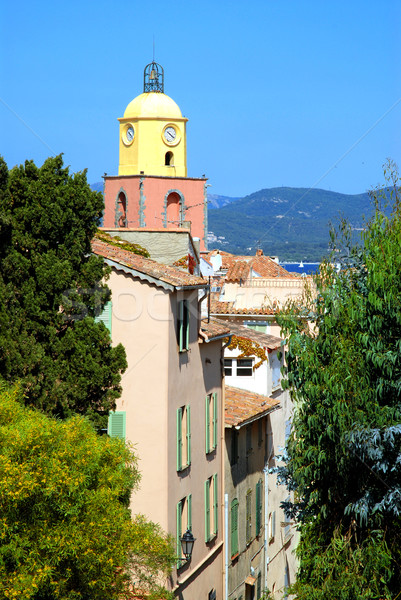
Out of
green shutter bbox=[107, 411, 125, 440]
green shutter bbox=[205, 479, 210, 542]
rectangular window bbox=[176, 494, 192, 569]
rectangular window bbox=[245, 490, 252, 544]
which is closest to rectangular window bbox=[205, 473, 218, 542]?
green shutter bbox=[205, 479, 210, 542]

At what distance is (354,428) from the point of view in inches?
706

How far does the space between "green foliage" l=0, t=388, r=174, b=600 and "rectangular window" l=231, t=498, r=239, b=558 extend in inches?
407

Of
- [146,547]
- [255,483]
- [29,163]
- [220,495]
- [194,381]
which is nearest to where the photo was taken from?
[146,547]

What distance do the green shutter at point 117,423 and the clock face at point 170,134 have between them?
51.0 m

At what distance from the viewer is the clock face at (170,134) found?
232 feet

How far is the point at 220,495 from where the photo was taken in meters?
27.0

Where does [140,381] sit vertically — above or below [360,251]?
below

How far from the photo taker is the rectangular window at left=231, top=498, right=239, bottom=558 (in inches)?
1099

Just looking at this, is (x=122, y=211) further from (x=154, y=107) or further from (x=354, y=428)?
(x=354, y=428)

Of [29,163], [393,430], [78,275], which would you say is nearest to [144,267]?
[78,275]

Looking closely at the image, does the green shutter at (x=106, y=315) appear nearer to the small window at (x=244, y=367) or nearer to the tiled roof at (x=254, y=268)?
the small window at (x=244, y=367)

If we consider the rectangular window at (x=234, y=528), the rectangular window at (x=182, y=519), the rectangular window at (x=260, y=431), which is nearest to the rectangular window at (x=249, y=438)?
the rectangular window at (x=260, y=431)

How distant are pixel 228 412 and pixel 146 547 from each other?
9.59m

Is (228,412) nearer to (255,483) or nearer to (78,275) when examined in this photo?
(255,483)
